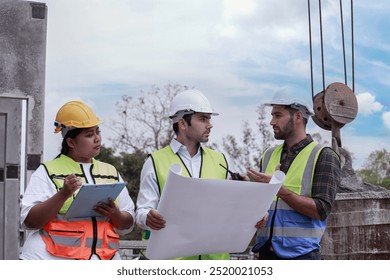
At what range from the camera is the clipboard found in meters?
3.52

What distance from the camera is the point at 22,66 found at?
6.98 meters

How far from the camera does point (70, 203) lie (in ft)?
12.1

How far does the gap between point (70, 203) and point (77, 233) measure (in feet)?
0.53

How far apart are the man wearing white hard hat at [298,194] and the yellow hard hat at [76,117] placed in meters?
1.07

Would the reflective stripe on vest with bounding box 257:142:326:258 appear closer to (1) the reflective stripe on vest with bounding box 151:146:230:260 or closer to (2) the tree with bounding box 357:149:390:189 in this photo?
(1) the reflective stripe on vest with bounding box 151:146:230:260

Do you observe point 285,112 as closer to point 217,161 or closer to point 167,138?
point 217,161

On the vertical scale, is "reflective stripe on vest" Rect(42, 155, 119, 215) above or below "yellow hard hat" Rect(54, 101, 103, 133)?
below

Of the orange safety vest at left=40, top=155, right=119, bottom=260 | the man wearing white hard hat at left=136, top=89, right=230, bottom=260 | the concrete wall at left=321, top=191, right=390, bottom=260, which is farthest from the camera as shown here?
the concrete wall at left=321, top=191, right=390, bottom=260

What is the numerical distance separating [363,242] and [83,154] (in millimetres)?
3814

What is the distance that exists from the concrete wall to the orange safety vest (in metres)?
3.29

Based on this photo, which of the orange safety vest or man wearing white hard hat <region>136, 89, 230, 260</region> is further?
man wearing white hard hat <region>136, 89, 230, 260</region>

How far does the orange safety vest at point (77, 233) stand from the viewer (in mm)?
3672

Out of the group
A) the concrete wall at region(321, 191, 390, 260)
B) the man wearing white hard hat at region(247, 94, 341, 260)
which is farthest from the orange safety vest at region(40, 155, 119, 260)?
the concrete wall at region(321, 191, 390, 260)

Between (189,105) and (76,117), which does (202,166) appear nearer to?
(189,105)
